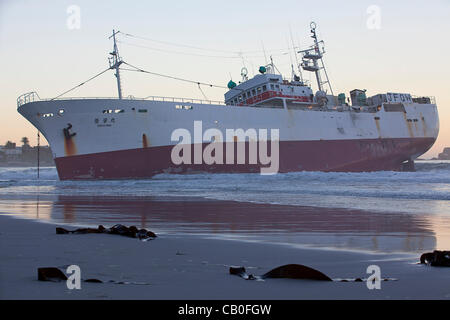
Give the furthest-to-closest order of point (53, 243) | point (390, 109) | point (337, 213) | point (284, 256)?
point (390, 109)
point (337, 213)
point (53, 243)
point (284, 256)

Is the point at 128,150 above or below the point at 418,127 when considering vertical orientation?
below

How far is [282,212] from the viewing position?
8.55 metres

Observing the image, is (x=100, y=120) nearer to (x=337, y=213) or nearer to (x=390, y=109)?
(x=337, y=213)

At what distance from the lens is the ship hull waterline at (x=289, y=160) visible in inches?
1077

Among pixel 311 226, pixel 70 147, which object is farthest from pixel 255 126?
pixel 311 226

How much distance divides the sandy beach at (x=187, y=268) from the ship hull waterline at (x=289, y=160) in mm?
22611

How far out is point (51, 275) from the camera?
2588mm

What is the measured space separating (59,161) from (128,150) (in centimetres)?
498

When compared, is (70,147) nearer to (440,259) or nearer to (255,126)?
(255,126)

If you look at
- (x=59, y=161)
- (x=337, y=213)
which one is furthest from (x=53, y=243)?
(x=59, y=161)
